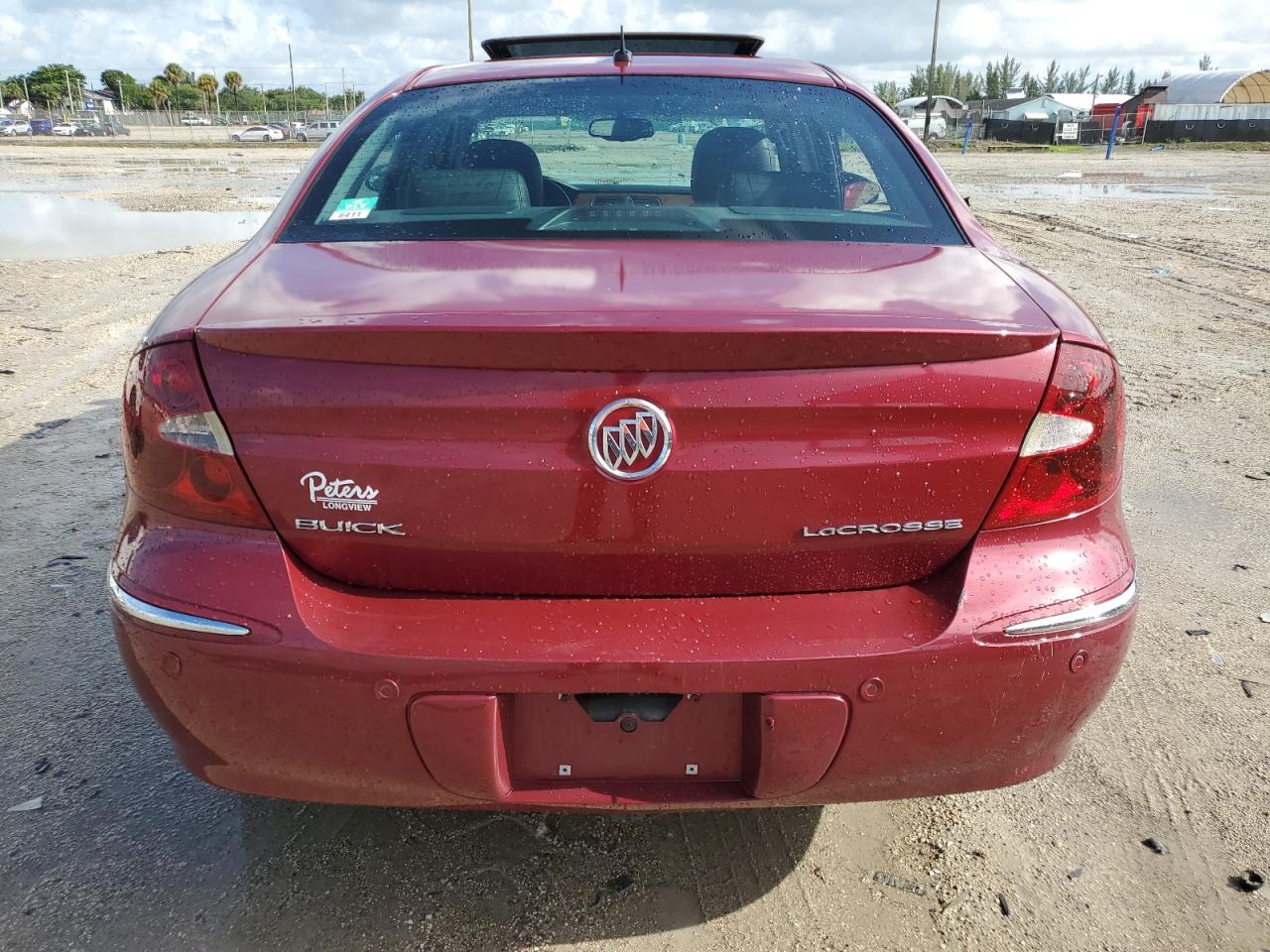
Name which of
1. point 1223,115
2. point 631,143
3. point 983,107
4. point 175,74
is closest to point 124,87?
point 175,74

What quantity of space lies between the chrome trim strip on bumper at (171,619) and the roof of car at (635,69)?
1664mm

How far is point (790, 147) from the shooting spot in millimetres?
2752

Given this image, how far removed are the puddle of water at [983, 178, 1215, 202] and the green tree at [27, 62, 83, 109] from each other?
98.2 meters

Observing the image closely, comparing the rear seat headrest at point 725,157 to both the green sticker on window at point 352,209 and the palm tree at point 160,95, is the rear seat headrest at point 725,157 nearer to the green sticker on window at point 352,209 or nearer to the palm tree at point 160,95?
the green sticker on window at point 352,209

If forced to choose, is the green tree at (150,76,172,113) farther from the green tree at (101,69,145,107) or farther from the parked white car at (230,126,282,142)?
the parked white car at (230,126,282,142)

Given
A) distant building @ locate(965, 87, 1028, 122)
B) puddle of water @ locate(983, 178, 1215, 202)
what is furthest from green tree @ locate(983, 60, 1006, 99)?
puddle of water @ locate(983, 178, 1215, 202)

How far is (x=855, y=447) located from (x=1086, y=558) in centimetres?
48

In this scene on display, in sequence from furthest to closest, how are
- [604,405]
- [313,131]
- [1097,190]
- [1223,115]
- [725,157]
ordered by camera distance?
[313,131] < [1223,115] < [1097,190] < [725,157] < [604,405]

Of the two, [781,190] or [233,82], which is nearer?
[781,190]

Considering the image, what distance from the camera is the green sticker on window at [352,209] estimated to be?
2.30m

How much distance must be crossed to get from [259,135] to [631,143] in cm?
6354

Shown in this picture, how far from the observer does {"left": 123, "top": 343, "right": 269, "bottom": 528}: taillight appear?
66.2 inches

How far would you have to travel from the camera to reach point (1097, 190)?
19375 millimetres

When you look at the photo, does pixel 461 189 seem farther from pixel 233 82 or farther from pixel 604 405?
pixel 233 82
